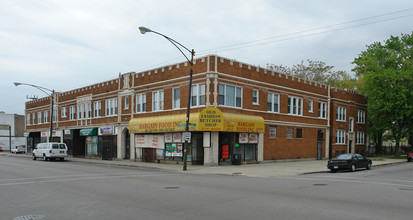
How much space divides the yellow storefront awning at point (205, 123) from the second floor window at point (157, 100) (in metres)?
1.14

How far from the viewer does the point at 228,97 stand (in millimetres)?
26906

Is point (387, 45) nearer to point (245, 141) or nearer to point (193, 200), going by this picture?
point (245, 141)

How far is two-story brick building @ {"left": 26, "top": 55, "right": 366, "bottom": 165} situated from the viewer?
26.2 m

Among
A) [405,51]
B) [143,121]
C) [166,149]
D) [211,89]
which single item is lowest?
[166,149]

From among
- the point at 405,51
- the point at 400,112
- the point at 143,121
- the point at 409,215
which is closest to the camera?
the point at 409,215

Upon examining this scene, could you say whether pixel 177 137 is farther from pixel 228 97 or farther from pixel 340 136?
pixel 340 136

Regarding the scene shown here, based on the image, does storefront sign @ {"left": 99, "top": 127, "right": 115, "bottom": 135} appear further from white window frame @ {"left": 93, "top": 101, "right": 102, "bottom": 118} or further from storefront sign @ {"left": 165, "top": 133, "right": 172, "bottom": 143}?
storefront sign @ {"left": 165, "top": 133, "right": 172, "bottom": 143}

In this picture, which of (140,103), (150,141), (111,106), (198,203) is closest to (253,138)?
(150,141)

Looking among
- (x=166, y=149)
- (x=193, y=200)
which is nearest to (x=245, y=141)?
(x=166, y=149)

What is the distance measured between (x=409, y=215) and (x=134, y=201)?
7.41 metres

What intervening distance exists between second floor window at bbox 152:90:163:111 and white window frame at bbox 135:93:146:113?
160 centimetres

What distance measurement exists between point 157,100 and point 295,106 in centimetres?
1383

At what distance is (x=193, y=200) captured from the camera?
1017 centimetres

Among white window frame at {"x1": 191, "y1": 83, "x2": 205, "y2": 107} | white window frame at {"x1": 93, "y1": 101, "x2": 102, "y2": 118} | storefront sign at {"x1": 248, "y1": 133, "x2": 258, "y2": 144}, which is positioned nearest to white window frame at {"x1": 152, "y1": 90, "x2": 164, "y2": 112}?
white window frame at {"x1": 191, "y1": 83, "x2": 205, "y2": 107}
